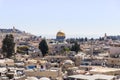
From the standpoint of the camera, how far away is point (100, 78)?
69.3 feet

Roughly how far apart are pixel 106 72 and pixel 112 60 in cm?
784

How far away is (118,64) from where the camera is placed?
103 ft

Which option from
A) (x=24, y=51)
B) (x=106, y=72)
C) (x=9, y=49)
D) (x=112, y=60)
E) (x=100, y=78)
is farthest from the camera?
(x=24, y=51)

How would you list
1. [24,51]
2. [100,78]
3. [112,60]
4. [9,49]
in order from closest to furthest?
1. [100,78]
2. [112,60]
3. [9,49]
4. [24,51]

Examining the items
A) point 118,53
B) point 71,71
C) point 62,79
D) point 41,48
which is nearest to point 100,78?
point 62,79

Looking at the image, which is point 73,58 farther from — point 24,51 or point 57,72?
point 24,51

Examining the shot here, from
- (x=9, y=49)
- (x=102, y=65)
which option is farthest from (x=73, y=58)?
(x=9, y=49)

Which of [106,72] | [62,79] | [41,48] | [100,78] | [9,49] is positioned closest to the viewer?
[100,78]

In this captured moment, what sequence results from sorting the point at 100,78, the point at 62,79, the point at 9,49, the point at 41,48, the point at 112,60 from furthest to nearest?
the point at 41,48, the point at 9,49, the point at 112,60, the point at 62,79, the point at 100,78

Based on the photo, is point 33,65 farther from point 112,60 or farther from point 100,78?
point 100,78

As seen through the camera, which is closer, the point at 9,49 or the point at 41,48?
the point at 9,49

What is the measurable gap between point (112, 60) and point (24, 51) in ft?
64.2

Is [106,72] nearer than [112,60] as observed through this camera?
Yes

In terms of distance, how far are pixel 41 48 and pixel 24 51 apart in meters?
7.12
